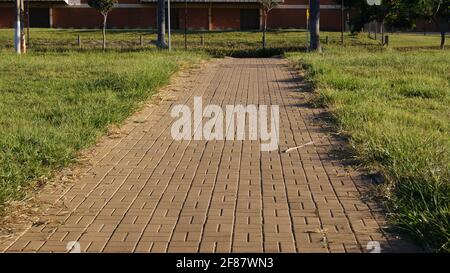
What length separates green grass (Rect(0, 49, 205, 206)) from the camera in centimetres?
722

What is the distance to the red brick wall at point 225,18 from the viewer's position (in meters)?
56.5

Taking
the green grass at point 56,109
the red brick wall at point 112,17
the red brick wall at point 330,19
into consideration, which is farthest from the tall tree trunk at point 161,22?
the red brick wall at point 330,19

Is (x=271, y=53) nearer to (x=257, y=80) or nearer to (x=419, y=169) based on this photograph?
(x=257, y=80)

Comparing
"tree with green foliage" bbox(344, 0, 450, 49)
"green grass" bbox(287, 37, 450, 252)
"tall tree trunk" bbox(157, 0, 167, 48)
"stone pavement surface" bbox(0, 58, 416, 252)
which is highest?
"tree with green foliage" bbox(344, 0, 450, 49)

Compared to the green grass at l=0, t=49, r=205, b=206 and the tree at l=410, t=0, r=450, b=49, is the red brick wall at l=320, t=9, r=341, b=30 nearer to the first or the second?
the tree at l=410, t=0, r=450, b=49

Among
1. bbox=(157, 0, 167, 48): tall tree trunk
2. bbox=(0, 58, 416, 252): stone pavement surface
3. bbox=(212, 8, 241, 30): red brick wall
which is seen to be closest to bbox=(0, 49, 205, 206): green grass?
bbox=(0, 58, 416, 252): stone pavement surface

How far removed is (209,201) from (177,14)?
5219 centimetres

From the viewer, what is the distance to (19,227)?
545cm

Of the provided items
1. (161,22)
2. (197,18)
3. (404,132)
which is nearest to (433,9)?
(161,22)

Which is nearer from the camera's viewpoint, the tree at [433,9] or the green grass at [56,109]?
the green grass at [56,109]

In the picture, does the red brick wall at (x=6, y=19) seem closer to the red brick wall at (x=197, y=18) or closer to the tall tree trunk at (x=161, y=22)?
the red brick wall at (x=197, y=18)

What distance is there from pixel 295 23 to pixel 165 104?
148ft

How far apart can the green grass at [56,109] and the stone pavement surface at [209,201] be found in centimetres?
38

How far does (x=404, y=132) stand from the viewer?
28.5 feet
